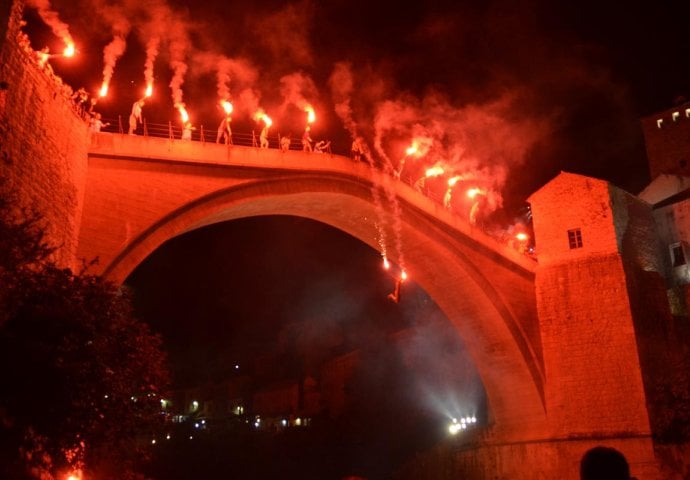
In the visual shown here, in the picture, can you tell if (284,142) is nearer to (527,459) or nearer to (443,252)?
(443,252)

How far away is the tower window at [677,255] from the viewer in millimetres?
23594

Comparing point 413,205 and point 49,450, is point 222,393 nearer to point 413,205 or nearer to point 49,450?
point 413,205

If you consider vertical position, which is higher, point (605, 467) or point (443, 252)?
point (443, 252)

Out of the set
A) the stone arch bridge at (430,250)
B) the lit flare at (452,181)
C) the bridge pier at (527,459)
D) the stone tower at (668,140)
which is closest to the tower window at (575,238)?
the stone arch bridge at (430,250)

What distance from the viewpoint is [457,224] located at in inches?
829

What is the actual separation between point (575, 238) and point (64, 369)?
17.1 metres

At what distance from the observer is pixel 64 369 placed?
8391 mm

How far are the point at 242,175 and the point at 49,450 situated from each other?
8437 mm

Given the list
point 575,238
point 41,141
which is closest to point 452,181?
point 575,238

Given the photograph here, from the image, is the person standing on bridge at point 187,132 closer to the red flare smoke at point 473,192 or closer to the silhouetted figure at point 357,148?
the silhouetted figure at point 357,148

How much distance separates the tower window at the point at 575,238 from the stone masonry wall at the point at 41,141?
1478 centimetres

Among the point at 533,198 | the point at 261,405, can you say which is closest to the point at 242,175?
the point at 533,198

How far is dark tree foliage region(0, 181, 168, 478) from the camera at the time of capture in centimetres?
820

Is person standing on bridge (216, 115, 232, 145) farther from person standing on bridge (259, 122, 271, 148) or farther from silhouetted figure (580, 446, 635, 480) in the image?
silhouetted figure (580, 446, 635, 480)
